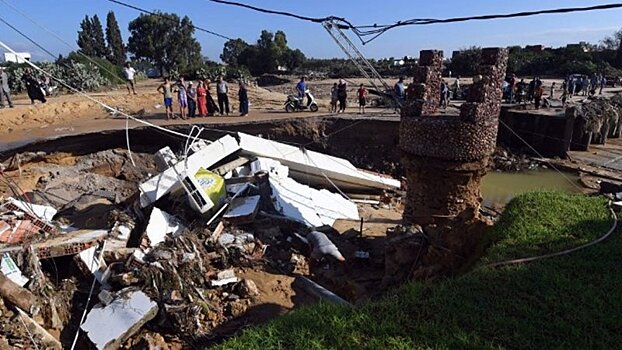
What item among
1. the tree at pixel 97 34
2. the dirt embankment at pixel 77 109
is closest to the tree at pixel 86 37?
the tree at pixel 97 34

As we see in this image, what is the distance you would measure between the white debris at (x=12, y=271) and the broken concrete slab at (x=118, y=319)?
987 millimetres

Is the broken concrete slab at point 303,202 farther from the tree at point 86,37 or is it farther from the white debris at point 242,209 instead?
the tree at point 86,37

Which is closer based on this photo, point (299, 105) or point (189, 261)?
point (189, 261)

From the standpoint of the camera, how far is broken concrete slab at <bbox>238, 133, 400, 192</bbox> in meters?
10.2

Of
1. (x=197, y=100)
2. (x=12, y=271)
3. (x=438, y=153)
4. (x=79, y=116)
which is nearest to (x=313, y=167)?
(x=438, y=153)

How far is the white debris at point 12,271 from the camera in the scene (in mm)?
5164

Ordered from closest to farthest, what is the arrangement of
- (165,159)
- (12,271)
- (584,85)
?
(12,271) < (165,159) < (584,85)

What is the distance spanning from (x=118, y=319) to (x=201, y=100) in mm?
9879

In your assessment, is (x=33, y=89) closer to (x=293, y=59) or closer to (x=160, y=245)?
(x=160, y=245)

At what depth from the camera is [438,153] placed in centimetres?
661

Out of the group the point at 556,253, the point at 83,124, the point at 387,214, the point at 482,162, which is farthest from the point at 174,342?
the point at 83,124

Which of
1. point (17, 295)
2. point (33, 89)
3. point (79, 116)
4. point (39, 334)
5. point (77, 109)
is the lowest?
point (39, 334)

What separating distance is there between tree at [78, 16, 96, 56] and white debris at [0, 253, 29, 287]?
1805 inches

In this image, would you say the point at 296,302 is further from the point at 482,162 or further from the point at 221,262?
the point at 482,162
